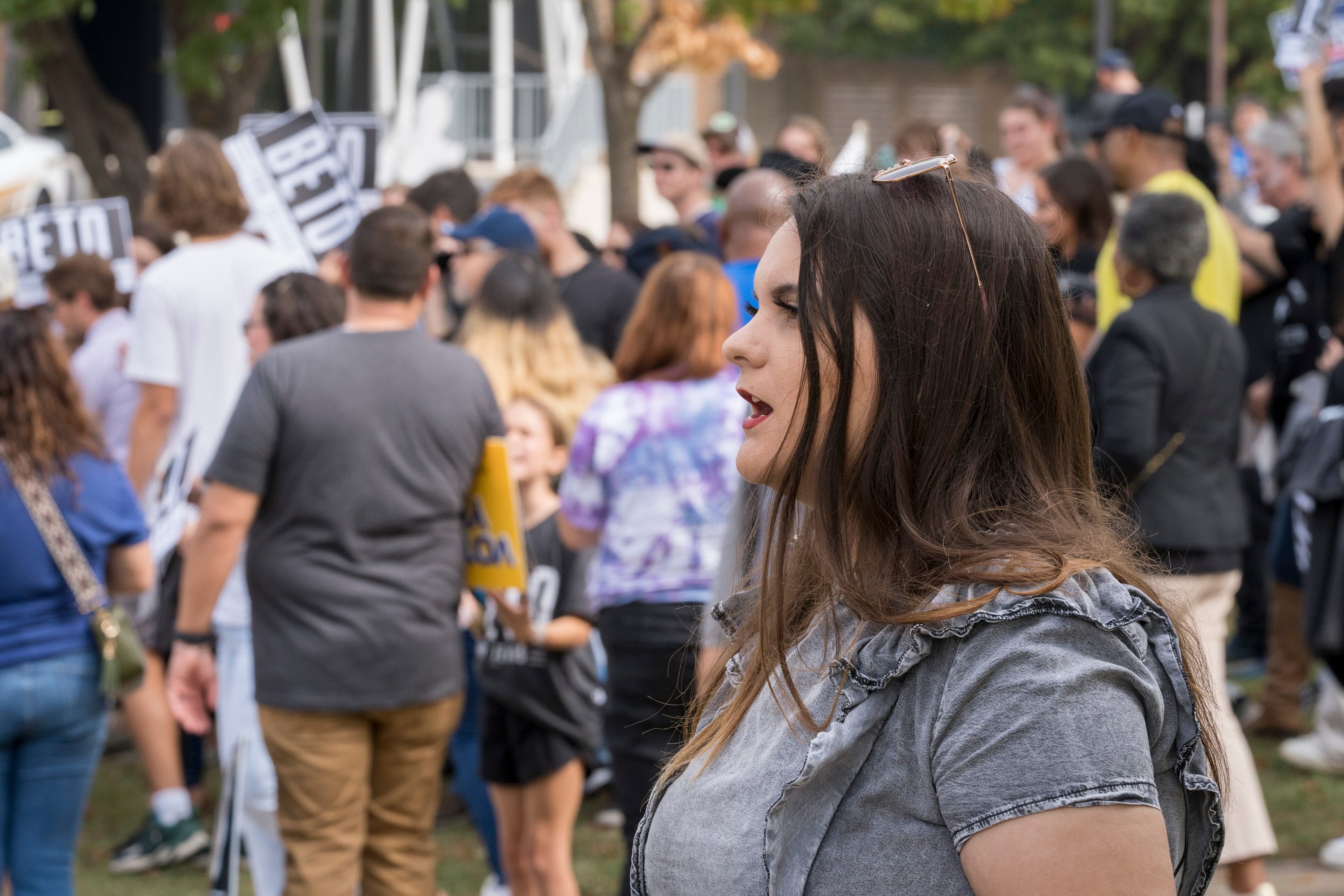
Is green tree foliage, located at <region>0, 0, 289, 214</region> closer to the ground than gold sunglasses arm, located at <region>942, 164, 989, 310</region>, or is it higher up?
closer to the ground

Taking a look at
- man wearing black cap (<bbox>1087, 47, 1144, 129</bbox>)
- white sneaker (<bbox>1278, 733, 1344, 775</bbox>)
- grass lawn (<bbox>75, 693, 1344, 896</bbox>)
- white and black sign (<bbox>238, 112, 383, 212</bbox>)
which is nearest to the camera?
grass lawn (<bbox>75, 693, 1344, 896</bbox>)

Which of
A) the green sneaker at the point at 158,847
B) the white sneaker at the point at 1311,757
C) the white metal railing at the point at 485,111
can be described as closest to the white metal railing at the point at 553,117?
the white metal railing at the point at 485,111

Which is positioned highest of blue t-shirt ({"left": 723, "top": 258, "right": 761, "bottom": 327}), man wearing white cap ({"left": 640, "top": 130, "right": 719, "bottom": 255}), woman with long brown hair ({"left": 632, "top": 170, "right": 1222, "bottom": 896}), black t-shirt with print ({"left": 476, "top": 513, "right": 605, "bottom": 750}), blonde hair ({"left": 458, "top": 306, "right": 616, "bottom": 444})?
woman with long brown hair ({"left": 632, "top": 170, "right": 1222, "bottom": 896})

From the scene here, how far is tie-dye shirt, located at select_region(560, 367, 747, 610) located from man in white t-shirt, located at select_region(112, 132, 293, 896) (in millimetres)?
1749

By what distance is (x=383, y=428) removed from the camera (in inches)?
148

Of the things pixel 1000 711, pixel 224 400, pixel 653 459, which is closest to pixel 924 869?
pixel 1000 711

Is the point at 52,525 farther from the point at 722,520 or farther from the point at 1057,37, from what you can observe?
the point at 1057,37

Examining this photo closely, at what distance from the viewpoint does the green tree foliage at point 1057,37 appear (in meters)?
29.9

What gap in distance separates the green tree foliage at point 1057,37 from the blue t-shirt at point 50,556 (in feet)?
92.8

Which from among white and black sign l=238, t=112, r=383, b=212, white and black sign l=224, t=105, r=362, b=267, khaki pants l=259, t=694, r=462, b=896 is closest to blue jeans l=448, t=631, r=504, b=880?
khaki pants l=259, t=694, r=462, b=896

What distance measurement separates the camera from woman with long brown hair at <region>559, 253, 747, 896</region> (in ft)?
12.8

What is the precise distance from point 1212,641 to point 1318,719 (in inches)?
65.0

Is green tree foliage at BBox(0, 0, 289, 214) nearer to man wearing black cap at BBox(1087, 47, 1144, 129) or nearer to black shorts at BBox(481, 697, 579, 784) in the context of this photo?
man wearing black cap at BBox(1087, 47, 1144, 129)

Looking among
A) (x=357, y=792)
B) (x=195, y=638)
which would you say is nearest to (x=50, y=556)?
(x=195, y=638)
